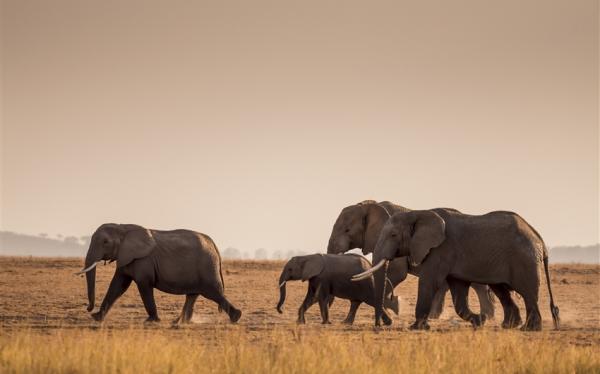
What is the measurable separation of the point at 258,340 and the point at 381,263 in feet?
13.1

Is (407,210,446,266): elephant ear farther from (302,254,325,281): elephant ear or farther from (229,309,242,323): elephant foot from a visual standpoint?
(229,309,242,323): elephant foot

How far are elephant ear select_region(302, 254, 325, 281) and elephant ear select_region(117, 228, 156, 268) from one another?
344 centimetres

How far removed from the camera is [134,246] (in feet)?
77.5

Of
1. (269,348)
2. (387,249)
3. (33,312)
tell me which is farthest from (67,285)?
(269,348)

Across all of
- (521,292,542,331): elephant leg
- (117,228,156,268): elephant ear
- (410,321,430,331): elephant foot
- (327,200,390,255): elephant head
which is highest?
(327,200,390,255): elephant head

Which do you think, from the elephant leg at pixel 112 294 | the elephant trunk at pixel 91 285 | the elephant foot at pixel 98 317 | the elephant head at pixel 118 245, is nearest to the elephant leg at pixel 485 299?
the elephant head at pixel 118 245

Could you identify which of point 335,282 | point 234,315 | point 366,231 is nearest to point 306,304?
point 335,282

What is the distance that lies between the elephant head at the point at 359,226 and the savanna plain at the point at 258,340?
1733 mm

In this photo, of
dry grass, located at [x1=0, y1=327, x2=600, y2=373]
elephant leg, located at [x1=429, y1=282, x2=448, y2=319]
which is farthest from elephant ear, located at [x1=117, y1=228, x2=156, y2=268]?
elephant leg, located at [x1=429, y1=282, x2=448, y2=319]

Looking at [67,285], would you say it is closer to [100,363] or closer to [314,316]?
[314,316]

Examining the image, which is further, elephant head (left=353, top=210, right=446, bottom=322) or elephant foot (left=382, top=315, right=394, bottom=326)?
elephant foot (left=382, top=315, right=394, bottom=326)

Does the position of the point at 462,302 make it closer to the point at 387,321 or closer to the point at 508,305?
the point at 508,305

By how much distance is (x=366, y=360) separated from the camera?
15.3 m

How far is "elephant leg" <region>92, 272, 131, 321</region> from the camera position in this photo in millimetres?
23109
